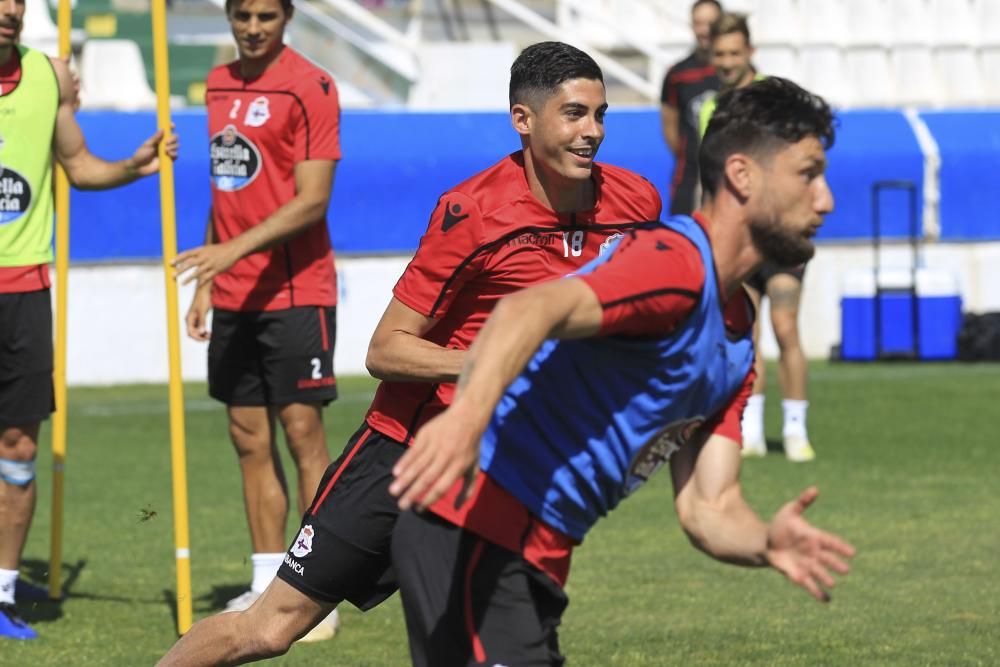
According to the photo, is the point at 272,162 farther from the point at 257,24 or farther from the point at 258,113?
the point at 257,24

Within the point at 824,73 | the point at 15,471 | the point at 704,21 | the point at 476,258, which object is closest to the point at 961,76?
the point at 824,73

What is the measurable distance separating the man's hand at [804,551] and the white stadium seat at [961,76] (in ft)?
66.8

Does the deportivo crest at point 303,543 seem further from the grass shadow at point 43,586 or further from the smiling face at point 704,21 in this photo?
the smiling face at point 704,21

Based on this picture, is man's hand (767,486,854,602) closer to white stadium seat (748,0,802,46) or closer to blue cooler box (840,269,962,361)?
blue cooler box (840,269,962,361)

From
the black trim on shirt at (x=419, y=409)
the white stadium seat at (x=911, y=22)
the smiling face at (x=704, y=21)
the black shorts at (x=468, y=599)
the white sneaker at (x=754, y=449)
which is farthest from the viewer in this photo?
the white stadium seat at (x=911, y=22)

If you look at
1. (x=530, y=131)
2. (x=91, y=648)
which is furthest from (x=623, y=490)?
(x=91, y=648)

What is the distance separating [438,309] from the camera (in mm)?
5332

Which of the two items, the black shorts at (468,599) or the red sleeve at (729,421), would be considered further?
the red sleeve at (729,421)

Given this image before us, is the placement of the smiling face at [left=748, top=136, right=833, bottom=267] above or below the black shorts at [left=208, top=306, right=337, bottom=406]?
above

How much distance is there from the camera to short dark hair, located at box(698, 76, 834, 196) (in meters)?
4.26

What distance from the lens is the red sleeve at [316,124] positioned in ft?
25.3

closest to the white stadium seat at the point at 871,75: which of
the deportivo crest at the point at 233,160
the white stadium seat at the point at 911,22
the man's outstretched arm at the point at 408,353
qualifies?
the white stadium seat at the point at 911,22

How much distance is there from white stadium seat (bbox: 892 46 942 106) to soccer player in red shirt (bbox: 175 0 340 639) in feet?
56.1

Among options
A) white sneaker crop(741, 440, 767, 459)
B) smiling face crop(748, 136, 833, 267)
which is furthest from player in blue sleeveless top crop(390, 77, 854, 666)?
white sneaker crop(741, 440, 767, 459)
